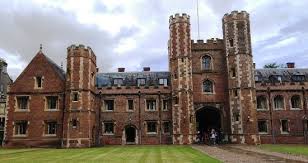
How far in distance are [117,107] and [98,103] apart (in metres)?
2.25

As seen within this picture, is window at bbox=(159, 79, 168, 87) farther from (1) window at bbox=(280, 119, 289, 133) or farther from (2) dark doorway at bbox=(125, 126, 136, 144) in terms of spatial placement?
(1) window at bbox=(280, 119, 289, 133)

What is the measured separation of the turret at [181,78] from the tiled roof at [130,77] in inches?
Result: 127

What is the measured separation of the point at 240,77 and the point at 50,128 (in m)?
21.3

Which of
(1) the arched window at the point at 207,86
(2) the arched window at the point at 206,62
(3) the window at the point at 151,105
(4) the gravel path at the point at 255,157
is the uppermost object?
(2) the arched window at the point at 206,62

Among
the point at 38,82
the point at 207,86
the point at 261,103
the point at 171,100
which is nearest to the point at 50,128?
the point at 38,82

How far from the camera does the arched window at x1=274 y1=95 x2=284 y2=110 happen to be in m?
41.3

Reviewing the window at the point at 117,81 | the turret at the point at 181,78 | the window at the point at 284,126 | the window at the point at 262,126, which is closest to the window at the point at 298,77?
the window at the point at 284,126

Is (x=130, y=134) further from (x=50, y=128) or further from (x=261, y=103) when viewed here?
(x=261, y=103)

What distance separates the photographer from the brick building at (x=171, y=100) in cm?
3728

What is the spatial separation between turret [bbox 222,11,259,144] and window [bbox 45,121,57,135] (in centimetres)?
1912

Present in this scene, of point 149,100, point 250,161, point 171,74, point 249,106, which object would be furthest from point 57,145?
point 250,161

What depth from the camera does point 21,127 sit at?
37844mm

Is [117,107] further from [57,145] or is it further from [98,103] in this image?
[57,145]

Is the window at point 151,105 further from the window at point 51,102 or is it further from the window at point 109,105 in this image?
the window at point 51,102
